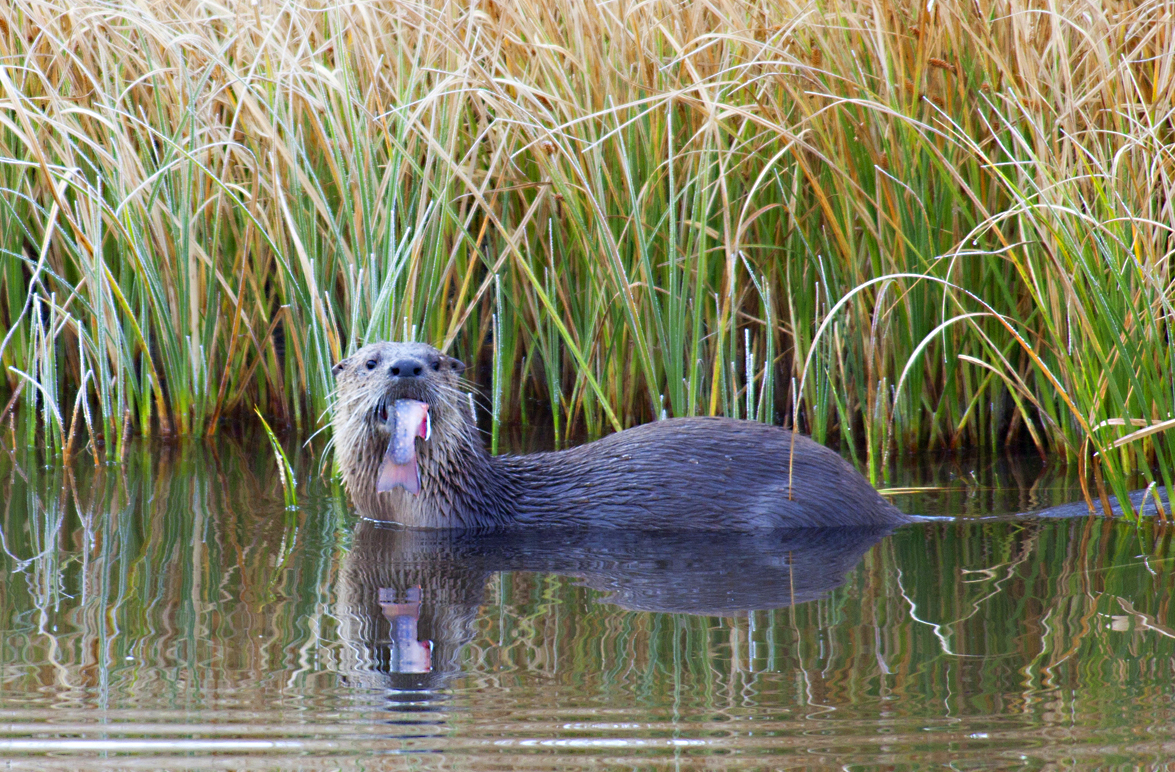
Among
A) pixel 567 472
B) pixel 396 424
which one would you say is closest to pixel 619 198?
pixel 567 472

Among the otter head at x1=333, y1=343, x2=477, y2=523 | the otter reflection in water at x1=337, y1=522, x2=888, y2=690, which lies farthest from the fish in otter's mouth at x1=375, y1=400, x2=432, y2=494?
the otter reflection in water at x1=337, y1=522, x2=888, y2=690

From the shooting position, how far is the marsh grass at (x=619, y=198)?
11.8ft

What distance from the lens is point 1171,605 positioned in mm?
2420

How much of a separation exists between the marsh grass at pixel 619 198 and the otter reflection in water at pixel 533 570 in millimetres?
709

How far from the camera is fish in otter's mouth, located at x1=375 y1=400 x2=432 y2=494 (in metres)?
3.29

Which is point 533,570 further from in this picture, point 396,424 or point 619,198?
point 619,198

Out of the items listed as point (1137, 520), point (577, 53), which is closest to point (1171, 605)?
point (1137, 520)

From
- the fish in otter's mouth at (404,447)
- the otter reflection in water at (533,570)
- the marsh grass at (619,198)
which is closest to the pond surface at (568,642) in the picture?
the otter reflection in water at (533,570)

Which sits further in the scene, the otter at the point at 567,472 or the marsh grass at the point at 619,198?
the marsh grass at the point at 619,198

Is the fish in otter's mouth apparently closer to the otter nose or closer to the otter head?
the otter head

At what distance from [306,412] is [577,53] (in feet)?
4.81

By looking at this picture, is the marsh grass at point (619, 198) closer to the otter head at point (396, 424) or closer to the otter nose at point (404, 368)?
the otter head at point (396, 424)

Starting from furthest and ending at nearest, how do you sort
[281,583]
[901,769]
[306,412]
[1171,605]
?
1. [306,412]
2. [281,583]
3. [1171,605]
4. [901,769]

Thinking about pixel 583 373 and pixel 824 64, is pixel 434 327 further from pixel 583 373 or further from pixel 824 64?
pixel 824 64
